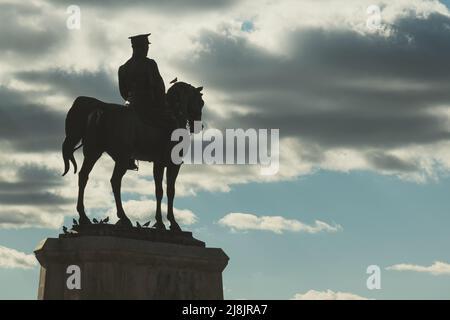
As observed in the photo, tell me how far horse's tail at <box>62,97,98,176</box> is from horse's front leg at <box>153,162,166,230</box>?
2009 mm

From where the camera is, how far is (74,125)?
938 inches

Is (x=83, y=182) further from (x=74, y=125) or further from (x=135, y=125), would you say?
(x=135, y=125)

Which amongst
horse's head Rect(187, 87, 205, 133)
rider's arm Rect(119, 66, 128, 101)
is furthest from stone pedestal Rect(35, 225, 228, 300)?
rider's arm Rect(119, 66, 128, 101)

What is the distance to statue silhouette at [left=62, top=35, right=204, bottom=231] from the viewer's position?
77.7 feet

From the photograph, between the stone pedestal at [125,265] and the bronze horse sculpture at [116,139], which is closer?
the stone pedestal at [125,265]

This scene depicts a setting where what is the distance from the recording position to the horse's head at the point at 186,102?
82.3 ft

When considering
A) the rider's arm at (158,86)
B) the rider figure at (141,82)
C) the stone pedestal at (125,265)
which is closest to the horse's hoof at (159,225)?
the stone pedestal at (125,265)

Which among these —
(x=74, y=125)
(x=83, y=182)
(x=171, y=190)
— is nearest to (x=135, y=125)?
(x=74, y=125)

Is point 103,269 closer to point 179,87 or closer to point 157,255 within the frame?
point 157,255

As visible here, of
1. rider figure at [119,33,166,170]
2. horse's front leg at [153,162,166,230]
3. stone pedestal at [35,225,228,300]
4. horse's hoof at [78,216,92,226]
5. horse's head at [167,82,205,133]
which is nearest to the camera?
stone pedestal at [35,225,228,300]

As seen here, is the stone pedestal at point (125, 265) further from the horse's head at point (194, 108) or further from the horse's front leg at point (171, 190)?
the horse's head at point (194, 108)

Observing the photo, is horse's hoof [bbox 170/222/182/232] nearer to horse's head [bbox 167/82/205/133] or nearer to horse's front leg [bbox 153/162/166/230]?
horse's front leg [bbox 153/162/166/230]

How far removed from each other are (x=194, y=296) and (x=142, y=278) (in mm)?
1539
